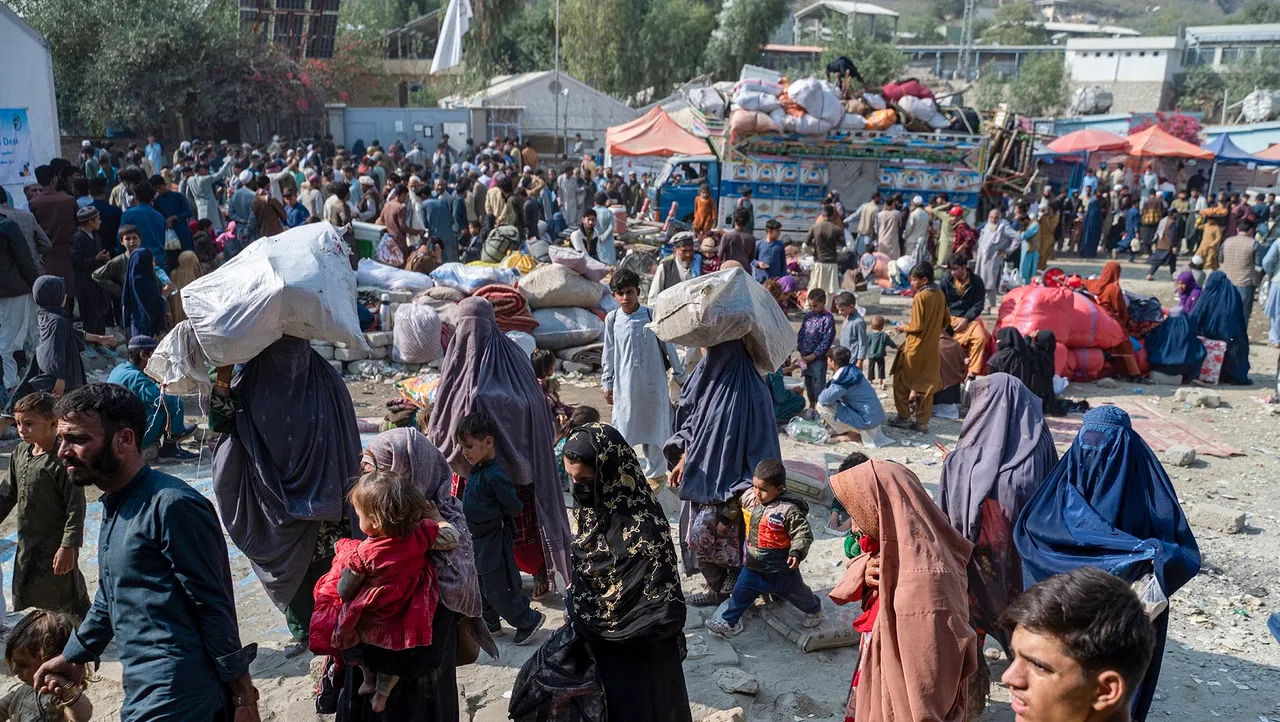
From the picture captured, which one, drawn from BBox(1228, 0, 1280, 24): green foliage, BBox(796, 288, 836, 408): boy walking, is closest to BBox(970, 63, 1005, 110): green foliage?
BBox(1228, 0, 1280, 24): green foliage

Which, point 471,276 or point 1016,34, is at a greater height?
point 1016,34

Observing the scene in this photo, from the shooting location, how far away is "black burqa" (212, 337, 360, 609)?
151 inches

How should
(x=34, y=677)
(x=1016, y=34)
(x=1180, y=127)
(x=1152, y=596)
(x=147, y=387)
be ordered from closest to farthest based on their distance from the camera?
(x=34, y=677) → (x=1152, y=596) → (x=147, y=387) → (x=1180, y=127) → (x=1016, y=34)

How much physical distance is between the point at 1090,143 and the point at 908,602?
2102 cm

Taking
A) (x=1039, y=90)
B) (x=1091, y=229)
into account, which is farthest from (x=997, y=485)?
(x=1039, y=90)

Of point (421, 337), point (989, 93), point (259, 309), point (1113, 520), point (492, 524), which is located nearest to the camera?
point (1113, 520)

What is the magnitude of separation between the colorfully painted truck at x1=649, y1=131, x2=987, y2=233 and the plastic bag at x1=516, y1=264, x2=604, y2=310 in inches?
312

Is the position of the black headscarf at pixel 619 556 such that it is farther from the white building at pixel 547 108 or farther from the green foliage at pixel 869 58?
the green foliage at pixel 869 58

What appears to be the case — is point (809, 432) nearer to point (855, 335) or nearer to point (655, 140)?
point (855, 335)

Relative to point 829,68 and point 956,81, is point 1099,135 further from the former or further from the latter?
point 956,81

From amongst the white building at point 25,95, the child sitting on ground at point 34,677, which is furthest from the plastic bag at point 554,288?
the white building at point 25,95

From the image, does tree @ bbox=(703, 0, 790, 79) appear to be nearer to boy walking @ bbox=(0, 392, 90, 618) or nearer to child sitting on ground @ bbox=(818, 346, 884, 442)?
child sitting on ground @ bbox=(818, 346, 884, 442)

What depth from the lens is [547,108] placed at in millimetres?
29250

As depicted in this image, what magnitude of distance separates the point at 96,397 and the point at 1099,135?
74.9 feet
